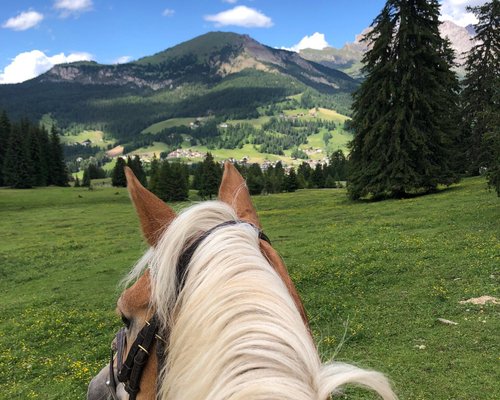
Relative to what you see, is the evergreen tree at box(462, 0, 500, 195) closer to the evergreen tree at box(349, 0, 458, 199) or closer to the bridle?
the evergreen tree at box(349, 0, 458, 199)

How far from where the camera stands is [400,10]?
1030 inches

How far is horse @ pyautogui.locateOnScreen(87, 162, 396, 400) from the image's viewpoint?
3.94 feet

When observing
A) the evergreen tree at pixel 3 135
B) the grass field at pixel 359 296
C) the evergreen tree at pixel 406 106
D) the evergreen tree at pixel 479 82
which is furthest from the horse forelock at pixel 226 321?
the evergreen tree at pixel 3 135

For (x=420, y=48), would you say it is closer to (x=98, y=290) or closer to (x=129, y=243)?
(x=129, y=243)

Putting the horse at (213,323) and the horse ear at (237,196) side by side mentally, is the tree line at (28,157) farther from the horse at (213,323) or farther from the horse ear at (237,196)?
the horse at (213,323)

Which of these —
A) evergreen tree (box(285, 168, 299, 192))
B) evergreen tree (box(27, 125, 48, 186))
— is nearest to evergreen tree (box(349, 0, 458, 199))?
evergreen tree (box(285, 168, 299, 192))

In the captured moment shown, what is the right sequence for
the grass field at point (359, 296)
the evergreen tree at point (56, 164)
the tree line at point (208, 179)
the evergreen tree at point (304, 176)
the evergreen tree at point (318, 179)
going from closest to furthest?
the grass field at point (359, 296), the tree line at point (208, 179), the evergreen tree at point (56, 164), the evergreen tree at point (304, 176), the evergreen tree at point (318, 179)

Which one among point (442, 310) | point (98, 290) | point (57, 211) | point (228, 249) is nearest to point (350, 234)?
point (442, 310)

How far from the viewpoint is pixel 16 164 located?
62938 millimetres

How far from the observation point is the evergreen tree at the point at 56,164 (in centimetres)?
7140

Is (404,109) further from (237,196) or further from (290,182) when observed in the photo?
(290,182)

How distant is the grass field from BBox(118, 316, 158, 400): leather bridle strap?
0.71 metres

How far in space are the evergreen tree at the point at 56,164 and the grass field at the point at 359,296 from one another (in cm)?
5391

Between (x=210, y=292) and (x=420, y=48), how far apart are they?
1130 inches
